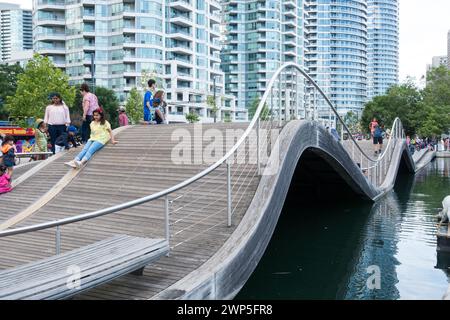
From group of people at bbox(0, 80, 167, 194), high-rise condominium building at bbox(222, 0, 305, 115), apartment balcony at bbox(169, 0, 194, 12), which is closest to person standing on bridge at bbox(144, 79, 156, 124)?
group of people at bbox(0, 80, 167, 194)

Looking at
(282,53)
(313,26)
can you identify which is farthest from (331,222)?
(313,26)

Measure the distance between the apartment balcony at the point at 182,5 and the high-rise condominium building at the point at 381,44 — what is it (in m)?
121

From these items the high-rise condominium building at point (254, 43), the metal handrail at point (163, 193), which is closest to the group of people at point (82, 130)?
the metal handrail at point (163, 193)

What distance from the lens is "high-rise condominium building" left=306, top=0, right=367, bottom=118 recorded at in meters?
133

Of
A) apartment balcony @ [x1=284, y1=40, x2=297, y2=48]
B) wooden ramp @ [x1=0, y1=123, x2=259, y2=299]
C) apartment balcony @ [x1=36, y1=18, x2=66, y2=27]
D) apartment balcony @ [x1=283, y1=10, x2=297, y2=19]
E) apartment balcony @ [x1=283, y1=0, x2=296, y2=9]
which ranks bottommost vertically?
wooden ramp @ [x1=0, y1=123, x2=259, y2=299]

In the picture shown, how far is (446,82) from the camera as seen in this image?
48156 mm

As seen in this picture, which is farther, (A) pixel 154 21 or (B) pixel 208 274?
(A) pixel 154 21

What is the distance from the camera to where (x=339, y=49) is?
135 m

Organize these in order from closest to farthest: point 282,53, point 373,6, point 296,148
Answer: point 296,148 → point 282,53 → point 373,6

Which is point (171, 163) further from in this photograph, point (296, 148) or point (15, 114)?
point (15, 114)

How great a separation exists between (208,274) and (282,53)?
3718 inches

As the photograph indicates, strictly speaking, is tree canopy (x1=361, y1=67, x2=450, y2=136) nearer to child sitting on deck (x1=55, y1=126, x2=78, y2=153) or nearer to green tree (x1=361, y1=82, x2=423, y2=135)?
green tree (x1=361, y1=82, x2=423, y2=135)

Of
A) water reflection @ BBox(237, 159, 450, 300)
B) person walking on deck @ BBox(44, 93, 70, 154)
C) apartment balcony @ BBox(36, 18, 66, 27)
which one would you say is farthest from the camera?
apartment balcony @ BBox(36, 18, 66, 27)

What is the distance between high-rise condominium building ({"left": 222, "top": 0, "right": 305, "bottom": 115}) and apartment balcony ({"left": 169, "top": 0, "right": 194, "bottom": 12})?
95.2ft
